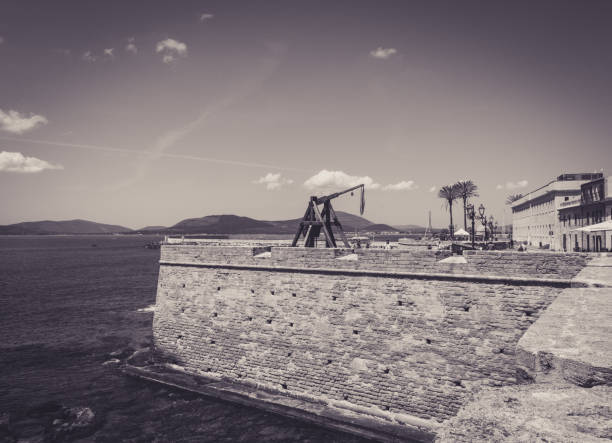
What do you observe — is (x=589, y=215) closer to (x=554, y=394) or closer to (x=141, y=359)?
(x=141, y=359)

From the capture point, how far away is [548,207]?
155ft

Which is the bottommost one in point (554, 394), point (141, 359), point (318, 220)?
point (141, 359)

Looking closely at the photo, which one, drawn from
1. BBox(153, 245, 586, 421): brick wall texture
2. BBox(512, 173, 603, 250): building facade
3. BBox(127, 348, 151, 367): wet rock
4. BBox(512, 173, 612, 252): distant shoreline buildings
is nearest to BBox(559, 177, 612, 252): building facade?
BBox(512, 173, 612, 252): distant shoreline buildings

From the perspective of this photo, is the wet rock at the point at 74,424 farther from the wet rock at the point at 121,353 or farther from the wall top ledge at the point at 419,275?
the wall top ledge at the point at 419,275

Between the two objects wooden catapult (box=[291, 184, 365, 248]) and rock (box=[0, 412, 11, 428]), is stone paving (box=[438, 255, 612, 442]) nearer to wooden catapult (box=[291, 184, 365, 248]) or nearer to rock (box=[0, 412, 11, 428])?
wooden catapult (box=[291, 184, 365, 248])

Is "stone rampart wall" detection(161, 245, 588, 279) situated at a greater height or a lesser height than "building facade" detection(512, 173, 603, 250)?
lesser

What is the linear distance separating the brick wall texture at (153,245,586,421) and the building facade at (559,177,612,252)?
23.4 m

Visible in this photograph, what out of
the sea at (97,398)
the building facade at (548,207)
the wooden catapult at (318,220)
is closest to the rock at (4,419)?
the sea at (97,398)

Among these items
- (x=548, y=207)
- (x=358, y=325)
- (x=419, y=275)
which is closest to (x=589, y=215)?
(x=548, y=207)

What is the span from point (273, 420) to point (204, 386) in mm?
3174

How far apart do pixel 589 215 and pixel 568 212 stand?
18.9 ft

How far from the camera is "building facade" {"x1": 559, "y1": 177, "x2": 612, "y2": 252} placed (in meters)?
30.9

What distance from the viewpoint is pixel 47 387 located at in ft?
49.3

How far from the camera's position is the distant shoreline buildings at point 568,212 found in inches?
1248
